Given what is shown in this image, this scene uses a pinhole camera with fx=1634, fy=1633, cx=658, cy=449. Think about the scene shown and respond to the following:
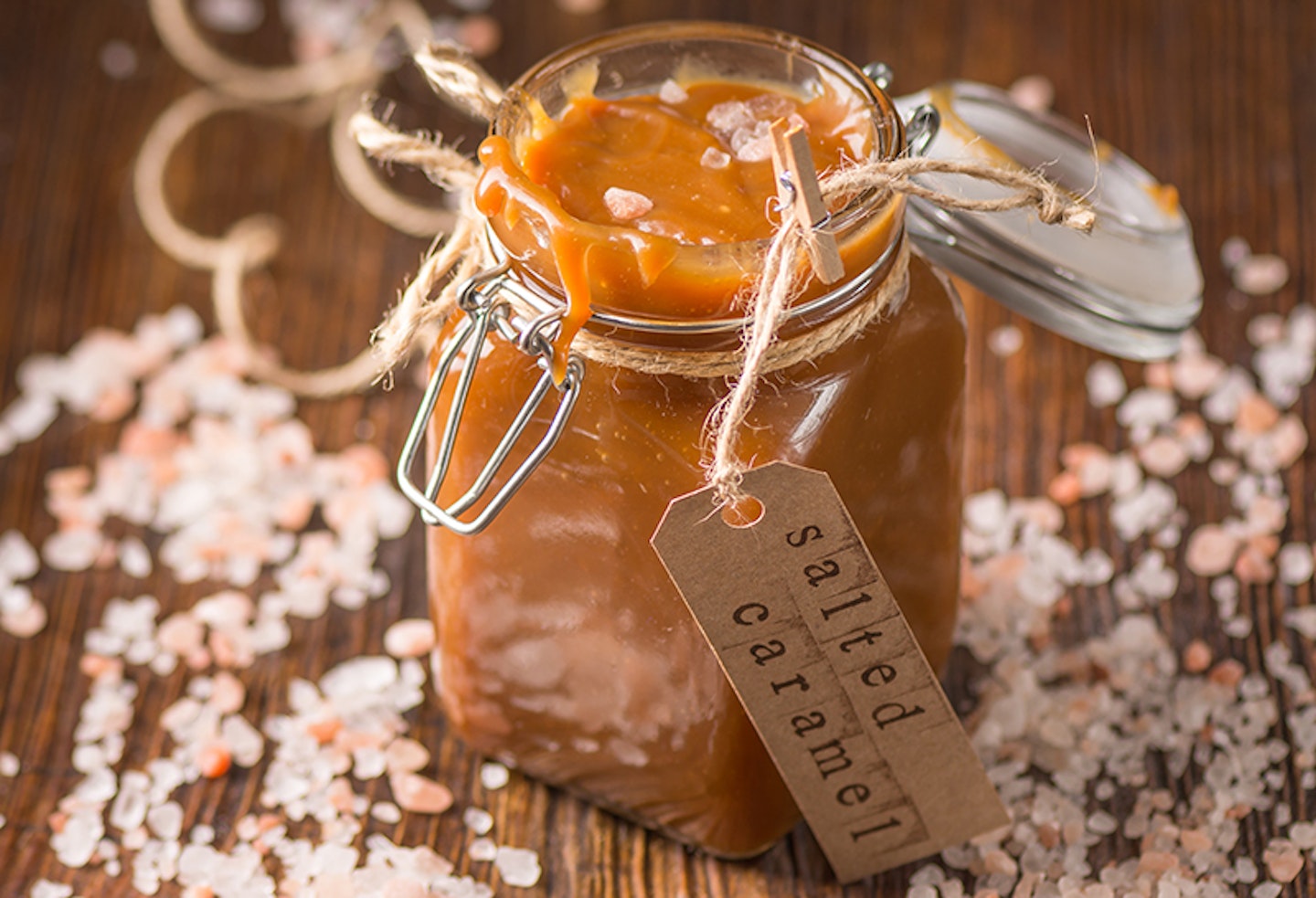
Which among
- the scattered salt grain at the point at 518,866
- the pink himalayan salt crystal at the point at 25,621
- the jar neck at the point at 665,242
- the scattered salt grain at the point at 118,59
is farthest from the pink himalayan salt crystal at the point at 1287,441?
the scattered salt grain at the point at 118,59

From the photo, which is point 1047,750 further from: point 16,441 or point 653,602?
point 16,441

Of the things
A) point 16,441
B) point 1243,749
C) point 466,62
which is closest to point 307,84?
point 16,441

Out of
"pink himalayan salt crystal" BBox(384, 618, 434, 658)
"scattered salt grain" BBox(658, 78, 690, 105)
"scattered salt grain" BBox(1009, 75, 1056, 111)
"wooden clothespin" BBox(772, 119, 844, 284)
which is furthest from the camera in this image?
"scattered salt grain" BBox(1009, 75, 1056, 111)

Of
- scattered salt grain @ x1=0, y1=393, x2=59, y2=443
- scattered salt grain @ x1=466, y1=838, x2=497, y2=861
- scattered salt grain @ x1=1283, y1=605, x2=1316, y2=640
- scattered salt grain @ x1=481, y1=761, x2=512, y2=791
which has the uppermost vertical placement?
scattered salt grain @ x1=0, y1=393, x2=59, y2=443

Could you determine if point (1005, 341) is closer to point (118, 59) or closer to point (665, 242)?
point (665, 242)

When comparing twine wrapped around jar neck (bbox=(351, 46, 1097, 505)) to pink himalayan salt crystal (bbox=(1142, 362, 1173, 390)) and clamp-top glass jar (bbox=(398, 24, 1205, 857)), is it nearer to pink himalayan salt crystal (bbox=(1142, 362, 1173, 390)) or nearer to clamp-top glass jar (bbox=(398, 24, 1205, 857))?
clamp-top glass jar (bbox=(398, 24, 1205, 857))

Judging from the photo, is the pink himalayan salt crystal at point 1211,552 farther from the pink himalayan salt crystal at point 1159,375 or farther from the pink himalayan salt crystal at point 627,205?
the pink himalayan salt crystal at point 627,205

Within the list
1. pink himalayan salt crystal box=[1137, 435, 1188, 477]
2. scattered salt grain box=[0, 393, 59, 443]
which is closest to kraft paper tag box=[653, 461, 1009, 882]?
pink himalayan salt crystal box=[1137, 435, 1188, 477]
